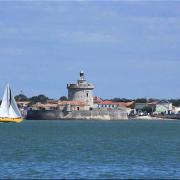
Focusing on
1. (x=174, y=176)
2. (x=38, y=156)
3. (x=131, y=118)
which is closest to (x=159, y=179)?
(x=174, y=176)

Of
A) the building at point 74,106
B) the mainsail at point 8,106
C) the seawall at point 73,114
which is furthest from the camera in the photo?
the seawall at point 73,114

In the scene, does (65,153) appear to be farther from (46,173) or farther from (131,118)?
(131,118)

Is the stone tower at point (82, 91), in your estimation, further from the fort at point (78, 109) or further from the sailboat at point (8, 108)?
the sailboat at point (8, 108)

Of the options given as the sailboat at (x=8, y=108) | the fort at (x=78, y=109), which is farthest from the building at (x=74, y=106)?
the sailboat at (x=8, y=108)

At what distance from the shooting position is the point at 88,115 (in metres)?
165

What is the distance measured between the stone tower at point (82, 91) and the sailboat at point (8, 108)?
149 feet

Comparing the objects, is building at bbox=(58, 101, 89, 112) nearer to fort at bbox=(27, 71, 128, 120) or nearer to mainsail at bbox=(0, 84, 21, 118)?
fort at bbox=(27, 71, 128, 120)

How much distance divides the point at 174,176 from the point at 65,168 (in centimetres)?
486

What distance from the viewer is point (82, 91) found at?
544 feet

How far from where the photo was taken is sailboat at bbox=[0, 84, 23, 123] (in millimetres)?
117500

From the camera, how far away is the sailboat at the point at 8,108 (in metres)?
118

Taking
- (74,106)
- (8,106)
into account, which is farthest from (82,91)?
(8,106)

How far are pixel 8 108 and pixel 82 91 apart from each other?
49.3m

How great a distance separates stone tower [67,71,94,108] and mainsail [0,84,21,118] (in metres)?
46.4
